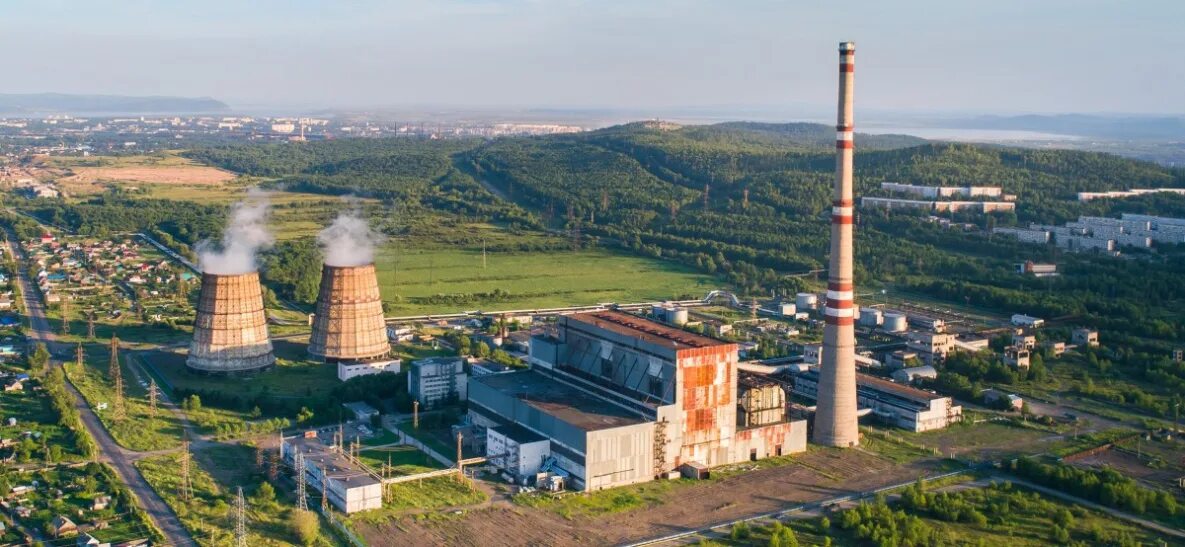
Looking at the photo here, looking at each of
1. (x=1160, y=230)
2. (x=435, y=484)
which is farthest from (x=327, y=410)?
(x=1160, y=230)

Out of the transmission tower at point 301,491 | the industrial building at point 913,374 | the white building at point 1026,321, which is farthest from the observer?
the white building at point 1026,321

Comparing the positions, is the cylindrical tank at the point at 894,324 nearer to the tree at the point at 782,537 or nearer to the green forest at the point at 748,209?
the green forest at the point at 748,209

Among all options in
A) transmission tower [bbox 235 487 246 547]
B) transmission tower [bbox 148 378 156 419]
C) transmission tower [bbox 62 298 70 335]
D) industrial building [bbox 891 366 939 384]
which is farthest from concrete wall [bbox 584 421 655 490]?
transmission tower [bbox 62 298 70 335]

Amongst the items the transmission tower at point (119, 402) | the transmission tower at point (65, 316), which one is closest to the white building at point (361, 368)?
the transmission tower at point (119, 402)

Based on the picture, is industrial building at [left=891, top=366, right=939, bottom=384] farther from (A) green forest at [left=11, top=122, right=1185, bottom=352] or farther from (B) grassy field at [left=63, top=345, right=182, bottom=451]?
(B) grassy field at [left=63, top=345, right=182, bottom=451]

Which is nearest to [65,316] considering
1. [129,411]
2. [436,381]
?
[129,411]

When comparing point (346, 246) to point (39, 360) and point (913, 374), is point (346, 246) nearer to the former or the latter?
point (39, 360)

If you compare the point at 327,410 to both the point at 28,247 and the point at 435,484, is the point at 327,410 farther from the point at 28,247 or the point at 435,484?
the point at 28,247
